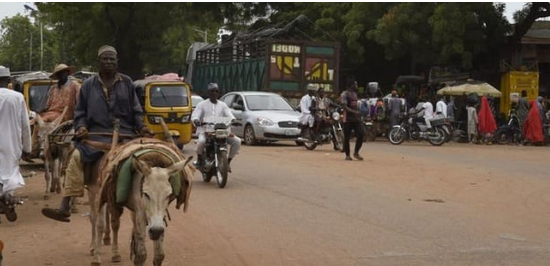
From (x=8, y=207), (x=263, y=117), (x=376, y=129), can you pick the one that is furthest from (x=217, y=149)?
(x=376, y=129)

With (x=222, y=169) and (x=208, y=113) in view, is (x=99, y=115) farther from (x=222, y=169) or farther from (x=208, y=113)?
(x=208, y=113)

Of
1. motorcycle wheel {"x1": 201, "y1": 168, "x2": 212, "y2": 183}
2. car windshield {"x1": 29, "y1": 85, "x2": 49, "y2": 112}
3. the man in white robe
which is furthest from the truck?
the man in white robe

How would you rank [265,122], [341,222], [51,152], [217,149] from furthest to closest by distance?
[265,122], [217,149], [51,152], [341,222]

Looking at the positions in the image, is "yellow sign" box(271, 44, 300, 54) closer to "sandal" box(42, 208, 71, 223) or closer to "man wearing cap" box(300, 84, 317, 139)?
"man wearing cap" box(300, 84, 317, 139)

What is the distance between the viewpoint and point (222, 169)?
12.1 meters

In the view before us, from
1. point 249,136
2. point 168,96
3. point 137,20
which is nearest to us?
point 168,96

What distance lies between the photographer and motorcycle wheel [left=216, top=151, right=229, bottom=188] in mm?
12062

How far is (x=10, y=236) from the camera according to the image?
26.6 feet

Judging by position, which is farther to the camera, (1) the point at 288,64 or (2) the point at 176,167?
(1) the point at 288,64

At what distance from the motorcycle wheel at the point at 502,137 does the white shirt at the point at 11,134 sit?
21110 mm

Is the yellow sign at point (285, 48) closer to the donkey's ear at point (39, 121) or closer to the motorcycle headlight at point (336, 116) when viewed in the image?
the motorcycle headlight at point (336, 116)

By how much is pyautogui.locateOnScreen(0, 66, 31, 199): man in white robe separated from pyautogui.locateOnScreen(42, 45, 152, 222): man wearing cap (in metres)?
0.80

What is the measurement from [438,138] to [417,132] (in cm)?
155

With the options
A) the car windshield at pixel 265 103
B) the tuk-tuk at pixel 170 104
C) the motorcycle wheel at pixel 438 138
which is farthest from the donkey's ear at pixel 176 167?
the motorcycle wheel at pixel 438 138
